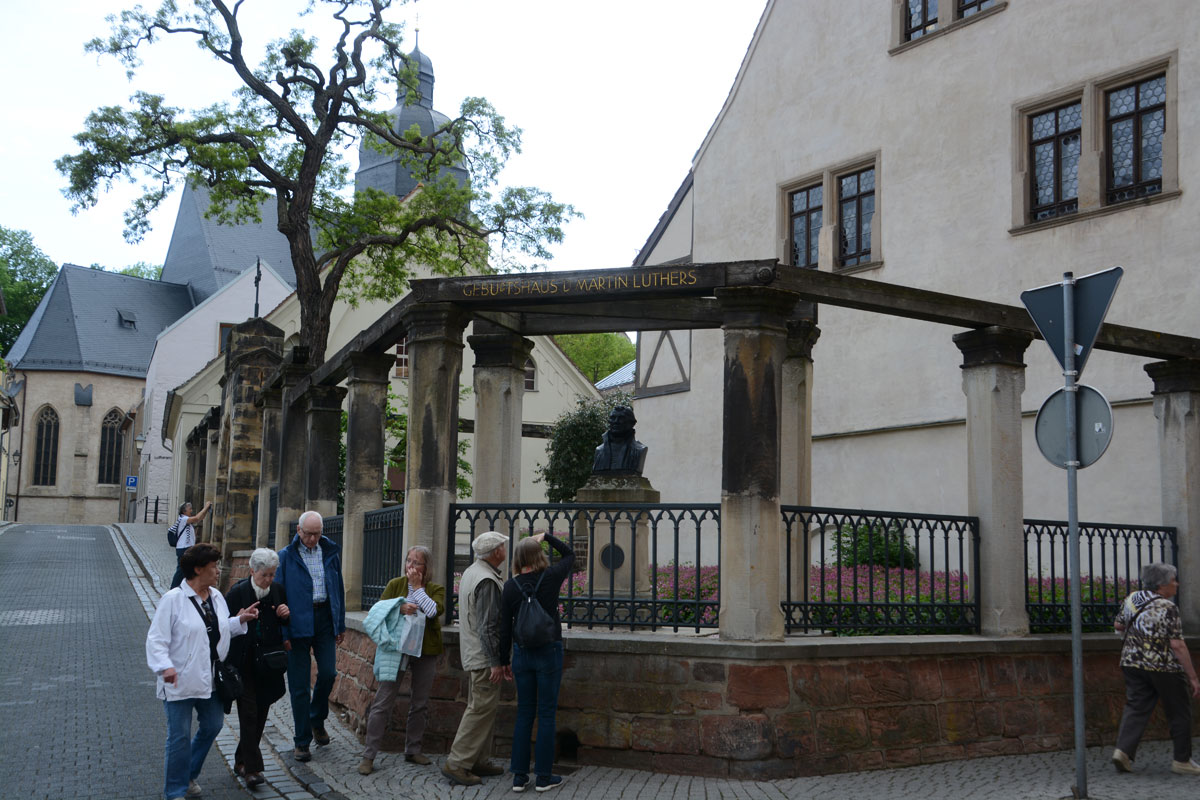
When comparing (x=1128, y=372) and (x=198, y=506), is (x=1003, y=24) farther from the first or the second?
(x=198, y=506)

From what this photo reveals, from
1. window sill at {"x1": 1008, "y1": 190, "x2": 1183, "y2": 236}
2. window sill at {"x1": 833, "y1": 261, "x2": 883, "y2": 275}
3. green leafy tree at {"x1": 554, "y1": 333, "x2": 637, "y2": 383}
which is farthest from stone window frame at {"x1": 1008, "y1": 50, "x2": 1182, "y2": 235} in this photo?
green leafy tree at {"x1": 554, "y1": 333, "x2": 637, "y2": 383}

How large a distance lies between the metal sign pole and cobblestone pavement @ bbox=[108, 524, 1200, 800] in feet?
1.08

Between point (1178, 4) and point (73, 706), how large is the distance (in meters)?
14.4

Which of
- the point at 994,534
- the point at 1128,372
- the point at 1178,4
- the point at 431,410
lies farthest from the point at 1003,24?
the point at 431,410

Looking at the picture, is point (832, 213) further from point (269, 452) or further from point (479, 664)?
point (479, 664)

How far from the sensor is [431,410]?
31.0 ft

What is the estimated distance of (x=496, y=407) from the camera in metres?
11.2

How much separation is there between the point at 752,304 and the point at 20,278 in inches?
2937

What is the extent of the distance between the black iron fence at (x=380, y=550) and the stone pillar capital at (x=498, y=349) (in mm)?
1680

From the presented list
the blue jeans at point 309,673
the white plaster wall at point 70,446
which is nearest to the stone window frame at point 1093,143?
the blue jeans at point 309,673

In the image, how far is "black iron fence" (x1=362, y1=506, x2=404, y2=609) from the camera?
10.0 m

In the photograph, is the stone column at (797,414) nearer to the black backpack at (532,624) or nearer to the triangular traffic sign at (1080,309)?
the triangular traffic sign at (1080,309)

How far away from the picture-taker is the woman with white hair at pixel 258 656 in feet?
25.9

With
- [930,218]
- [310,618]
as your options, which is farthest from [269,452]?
[930,218]
